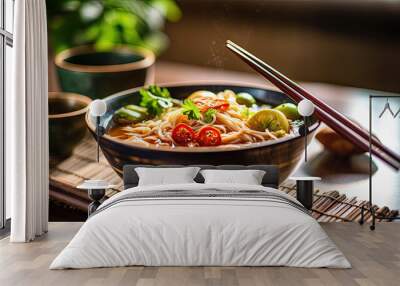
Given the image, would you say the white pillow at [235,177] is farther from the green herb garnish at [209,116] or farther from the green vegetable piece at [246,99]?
the green vegetable piece at [246,99]

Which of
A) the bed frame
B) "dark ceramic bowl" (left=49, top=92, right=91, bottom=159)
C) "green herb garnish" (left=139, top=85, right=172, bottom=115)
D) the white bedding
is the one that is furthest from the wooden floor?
"green herb garnish" (left=139, top=85, right=172, bottom=115)

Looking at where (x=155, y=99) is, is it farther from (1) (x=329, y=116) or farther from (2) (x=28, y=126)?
(1) (x=329, y=116)

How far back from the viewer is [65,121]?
23.8 ft

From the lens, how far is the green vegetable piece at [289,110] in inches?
284

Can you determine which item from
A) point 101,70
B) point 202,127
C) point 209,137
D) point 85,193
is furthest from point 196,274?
point 101,70

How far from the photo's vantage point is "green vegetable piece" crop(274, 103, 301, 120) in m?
7.21

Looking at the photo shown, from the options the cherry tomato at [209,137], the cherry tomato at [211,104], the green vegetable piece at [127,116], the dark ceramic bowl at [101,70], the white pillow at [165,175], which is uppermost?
the dark ceramic bowl at [101,70]

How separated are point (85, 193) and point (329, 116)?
9.96 feet

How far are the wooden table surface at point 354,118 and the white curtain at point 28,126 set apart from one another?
5.63ft

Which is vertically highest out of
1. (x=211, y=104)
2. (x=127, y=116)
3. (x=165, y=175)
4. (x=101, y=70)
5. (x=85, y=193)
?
(x=101, y=70)

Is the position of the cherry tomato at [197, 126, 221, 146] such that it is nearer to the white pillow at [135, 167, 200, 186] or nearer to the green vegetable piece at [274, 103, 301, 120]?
the white pillow at [135, 167, 200, 186]

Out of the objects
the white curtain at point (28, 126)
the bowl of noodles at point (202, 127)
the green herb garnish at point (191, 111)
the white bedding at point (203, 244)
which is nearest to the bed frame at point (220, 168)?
the bowl of noodles at point (202, 127)

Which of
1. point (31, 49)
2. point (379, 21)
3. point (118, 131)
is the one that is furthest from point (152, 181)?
point (379, 21)

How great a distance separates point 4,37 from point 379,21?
14.3 feet
